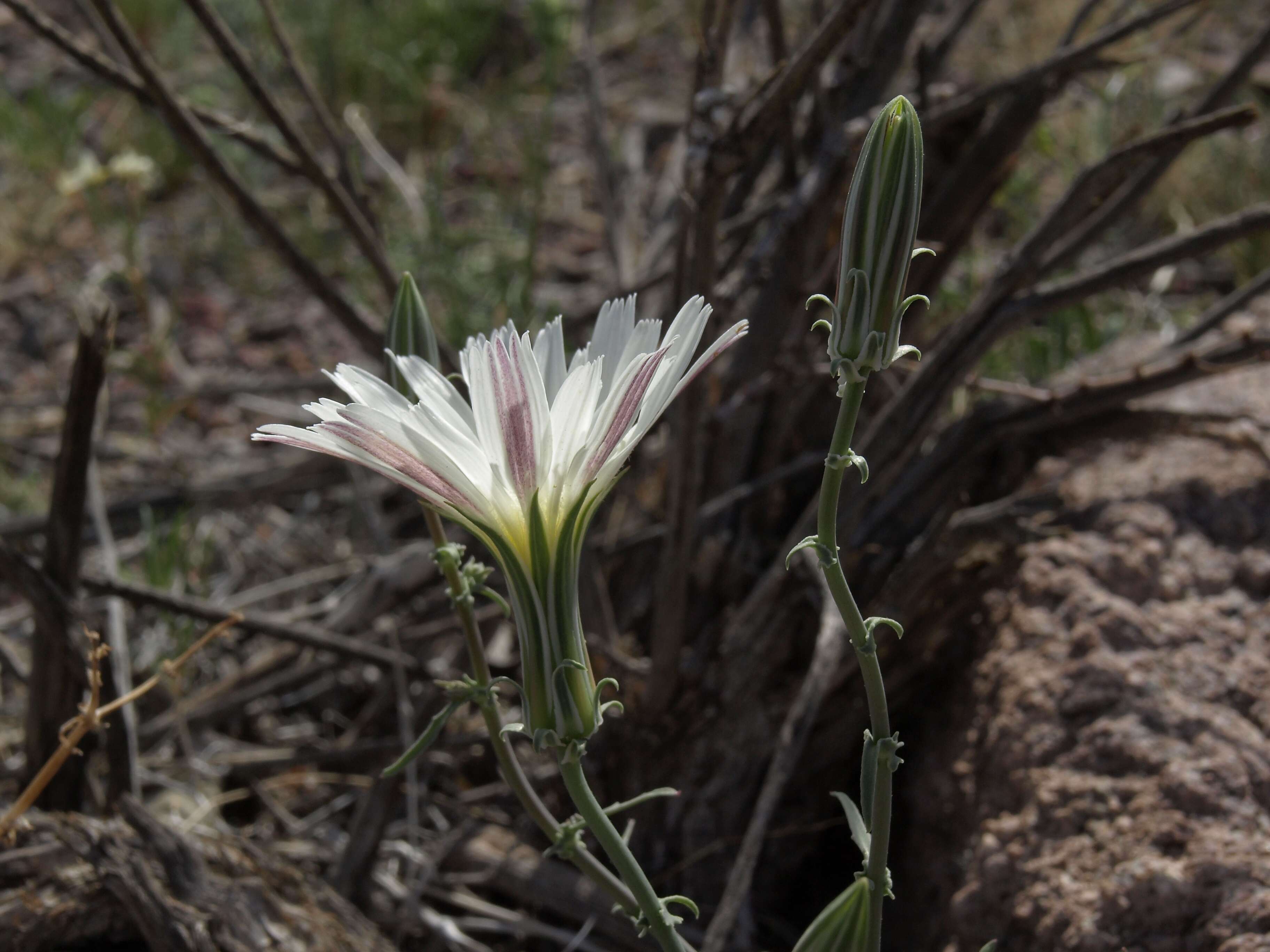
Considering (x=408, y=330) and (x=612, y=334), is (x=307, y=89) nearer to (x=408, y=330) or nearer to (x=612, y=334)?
(x=408, y=330)

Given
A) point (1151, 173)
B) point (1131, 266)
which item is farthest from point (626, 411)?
point (1151, 173)

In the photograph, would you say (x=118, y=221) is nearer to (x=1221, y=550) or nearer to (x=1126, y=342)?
(x=1126, y=342)

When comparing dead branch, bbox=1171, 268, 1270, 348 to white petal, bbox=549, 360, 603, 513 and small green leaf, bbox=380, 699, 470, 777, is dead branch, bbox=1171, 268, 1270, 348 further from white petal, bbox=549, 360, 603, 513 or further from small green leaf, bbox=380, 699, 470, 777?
small green leaf, bbox=380, 699, 470, 777

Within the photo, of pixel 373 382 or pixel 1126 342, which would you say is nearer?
pixel 373 382

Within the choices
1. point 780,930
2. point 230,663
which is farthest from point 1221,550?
point 230,663

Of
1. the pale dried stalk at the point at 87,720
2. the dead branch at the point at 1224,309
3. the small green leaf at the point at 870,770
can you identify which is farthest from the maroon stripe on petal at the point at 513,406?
the dead branch at the point at 1224,309

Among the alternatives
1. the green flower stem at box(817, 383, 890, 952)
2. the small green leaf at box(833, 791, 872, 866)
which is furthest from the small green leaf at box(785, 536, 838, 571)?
the small green leaf at box(833, 791, 872, 866)

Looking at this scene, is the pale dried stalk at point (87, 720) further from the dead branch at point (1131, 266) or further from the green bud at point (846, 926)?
the dead branch at point (1131, 266)
